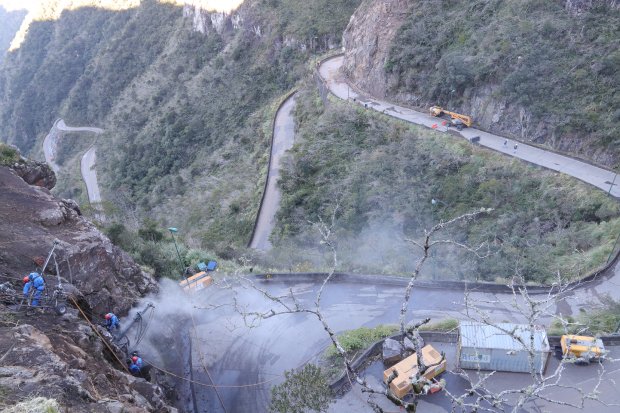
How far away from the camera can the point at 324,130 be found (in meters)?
39.3

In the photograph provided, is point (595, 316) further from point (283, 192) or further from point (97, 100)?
point (97, 100)

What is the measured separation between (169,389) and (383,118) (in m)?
28.1

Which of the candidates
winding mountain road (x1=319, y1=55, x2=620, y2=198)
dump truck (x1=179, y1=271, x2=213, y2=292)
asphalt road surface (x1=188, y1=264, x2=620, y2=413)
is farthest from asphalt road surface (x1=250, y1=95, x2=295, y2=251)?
asphalt road surface (x1=188, y1=264, x2=620, y2=413)

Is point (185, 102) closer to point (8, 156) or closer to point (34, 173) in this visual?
point (34, 173)

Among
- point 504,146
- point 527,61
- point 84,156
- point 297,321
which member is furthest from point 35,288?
point 84,156

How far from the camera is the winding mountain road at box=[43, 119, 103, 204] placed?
62.1m

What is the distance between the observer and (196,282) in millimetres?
22188

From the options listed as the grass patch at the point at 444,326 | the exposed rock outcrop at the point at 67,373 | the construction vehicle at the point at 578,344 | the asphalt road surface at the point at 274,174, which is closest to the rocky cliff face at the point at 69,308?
the exposed rock outcrop at the point at 67,373

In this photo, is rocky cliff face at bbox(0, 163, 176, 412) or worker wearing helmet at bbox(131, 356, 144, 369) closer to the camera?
rocky cliff face at bbox(0, 163, 176, 412)

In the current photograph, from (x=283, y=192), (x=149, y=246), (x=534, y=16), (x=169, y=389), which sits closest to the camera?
(x=169, y=389)

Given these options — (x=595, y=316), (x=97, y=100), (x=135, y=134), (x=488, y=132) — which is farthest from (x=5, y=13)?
(x=595, y=316)

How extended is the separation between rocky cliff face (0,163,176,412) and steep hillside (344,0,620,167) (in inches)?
1045

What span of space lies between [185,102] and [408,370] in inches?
2138

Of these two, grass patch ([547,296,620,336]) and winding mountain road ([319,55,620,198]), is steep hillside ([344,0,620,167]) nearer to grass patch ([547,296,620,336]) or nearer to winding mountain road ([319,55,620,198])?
winding mountain road ([319,55,620,198])
